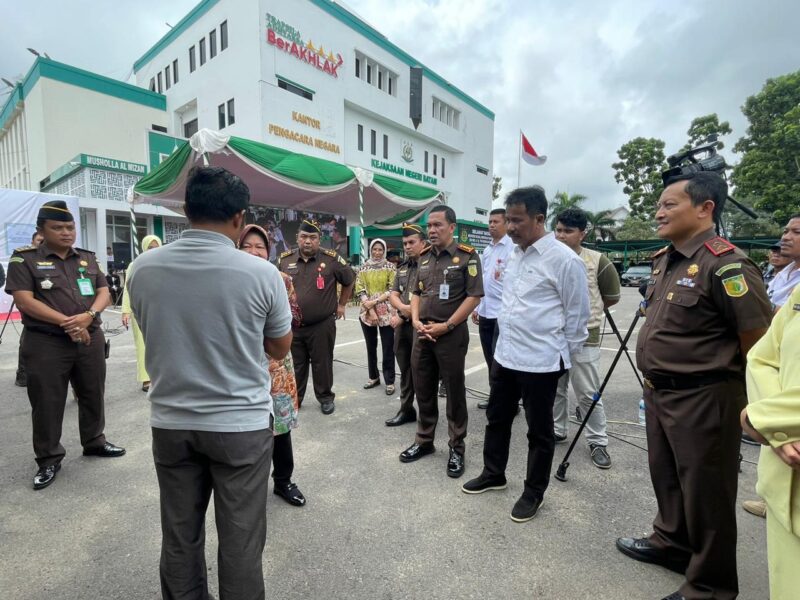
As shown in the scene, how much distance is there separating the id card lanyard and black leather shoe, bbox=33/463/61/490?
124cm

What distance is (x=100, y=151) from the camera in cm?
1977

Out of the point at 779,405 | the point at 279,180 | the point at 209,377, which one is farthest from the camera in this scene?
the point at 279,180

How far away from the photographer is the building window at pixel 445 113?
27891mm

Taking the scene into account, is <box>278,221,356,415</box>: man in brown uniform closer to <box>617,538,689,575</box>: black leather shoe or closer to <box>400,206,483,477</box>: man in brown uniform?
<box>400,206,483,477</box>: man in brown uniform

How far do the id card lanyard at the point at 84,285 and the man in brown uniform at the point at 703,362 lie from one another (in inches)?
149

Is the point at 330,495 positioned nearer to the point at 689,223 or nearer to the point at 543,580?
the point at 543,580

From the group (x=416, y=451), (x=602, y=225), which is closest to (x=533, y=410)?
(x=416, y=451)

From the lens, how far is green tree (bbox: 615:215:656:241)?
97.6 ft

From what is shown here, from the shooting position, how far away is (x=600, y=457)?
305cm

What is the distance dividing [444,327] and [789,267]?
2920mm

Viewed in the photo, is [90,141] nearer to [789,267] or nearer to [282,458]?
[282,458]

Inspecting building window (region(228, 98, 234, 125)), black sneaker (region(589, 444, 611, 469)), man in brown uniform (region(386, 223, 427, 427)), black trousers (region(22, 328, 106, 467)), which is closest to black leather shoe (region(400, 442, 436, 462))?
man in brown uniform (region(386, 223, 427, 427))

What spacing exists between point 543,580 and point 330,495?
1.34 metres

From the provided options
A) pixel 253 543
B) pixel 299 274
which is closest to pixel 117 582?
pixel 253 543
